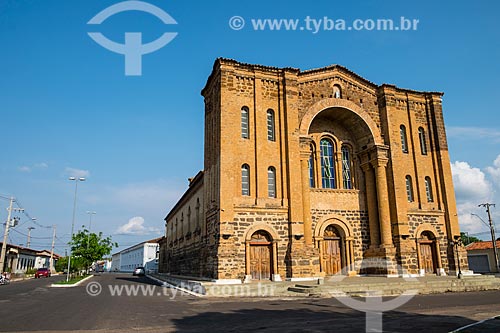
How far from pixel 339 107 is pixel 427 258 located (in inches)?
437

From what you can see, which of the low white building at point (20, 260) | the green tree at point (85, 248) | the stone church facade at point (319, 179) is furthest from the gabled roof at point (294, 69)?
the low white building at point (20, 260)

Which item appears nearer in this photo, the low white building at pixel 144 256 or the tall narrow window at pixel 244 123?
the tall narrow window at pixel 244 123

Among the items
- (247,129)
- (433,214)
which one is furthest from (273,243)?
(433,214)

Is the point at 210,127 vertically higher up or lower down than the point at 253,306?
higher up

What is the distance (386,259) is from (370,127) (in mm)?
8402

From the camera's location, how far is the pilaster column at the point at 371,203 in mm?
23625

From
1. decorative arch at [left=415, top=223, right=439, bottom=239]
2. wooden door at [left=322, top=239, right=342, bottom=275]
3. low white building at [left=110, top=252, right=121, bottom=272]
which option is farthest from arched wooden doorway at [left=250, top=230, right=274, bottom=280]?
low white building at [left=110, top=252, right=121, bottom=272]

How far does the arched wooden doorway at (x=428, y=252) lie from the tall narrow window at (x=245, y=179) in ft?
38.8

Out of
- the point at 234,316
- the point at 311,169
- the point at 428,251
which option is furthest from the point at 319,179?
the point at 234,316

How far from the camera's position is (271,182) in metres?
21.4

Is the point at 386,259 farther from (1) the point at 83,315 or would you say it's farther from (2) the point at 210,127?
(1) the point at 83,315

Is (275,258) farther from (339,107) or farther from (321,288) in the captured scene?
(339,107)

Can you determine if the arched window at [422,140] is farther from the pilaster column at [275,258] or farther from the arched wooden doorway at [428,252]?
the pilaster column at [275,258]

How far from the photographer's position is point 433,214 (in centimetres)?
2448
